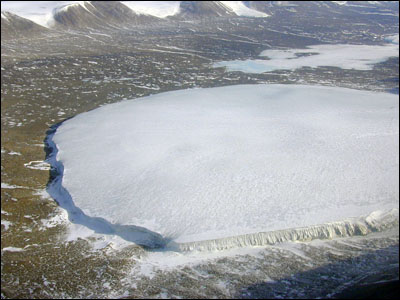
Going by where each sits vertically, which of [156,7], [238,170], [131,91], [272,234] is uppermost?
[156,7]

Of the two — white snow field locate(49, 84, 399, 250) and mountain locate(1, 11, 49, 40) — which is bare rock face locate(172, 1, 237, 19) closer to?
mountain locate(1, 11, 49, 40)

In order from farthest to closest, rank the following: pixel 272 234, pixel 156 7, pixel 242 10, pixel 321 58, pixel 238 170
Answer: pixel 242 10
pixel 156 7
pixel 321 58
pixel 238 170
pixel 272 234

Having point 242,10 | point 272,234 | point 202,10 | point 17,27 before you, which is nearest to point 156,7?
point 202,10

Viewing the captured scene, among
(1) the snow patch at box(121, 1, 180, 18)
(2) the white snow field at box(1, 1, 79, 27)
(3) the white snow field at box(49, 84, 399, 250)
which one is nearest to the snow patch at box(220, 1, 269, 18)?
(1) the snow patch at box(121, 1, 180, 18)

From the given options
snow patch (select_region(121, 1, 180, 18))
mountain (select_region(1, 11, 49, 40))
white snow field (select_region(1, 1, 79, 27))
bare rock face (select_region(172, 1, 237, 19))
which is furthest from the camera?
bare rock face (select_region(172, 1, 237, 19))

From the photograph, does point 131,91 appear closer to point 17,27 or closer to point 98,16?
point 17,27

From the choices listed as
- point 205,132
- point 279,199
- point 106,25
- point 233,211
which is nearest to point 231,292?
point 233,211
